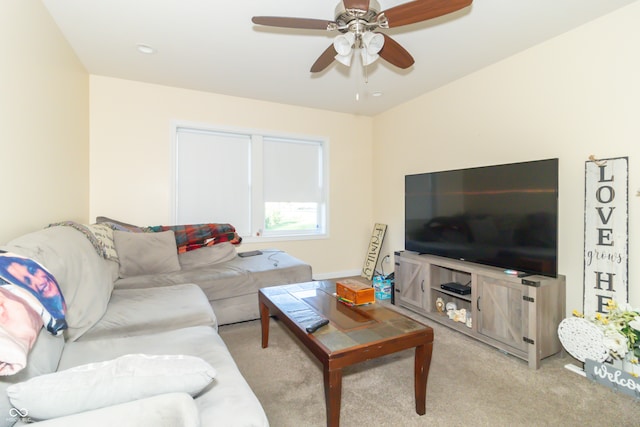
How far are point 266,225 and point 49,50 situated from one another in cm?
273

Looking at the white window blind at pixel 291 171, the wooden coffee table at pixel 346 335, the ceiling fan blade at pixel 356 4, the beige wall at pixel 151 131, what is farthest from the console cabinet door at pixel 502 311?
the white window blind at pixel 291 171

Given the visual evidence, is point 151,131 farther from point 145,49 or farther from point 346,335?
point 346,335

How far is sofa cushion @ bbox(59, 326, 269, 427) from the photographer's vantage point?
3.29 ft

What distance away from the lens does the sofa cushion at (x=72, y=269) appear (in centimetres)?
147

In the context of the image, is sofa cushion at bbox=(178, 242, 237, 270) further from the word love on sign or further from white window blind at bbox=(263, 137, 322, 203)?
the word love on sign

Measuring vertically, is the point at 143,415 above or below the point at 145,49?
below

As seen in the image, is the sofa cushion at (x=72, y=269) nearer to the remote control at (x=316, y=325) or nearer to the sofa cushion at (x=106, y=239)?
the sofa cushion at (x=106, y=239)

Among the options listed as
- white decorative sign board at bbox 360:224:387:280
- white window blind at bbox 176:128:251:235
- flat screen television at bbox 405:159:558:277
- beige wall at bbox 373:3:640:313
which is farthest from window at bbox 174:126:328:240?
beige wall at bbox 373:3:640:313

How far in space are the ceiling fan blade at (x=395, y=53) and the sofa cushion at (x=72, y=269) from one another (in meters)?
2.22

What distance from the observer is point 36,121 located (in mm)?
1992

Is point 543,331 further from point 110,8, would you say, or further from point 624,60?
point 110,8

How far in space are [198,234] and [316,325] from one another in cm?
221

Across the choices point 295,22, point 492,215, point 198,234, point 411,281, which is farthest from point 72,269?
point 492,215

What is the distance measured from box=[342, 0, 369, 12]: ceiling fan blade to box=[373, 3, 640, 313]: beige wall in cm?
189
